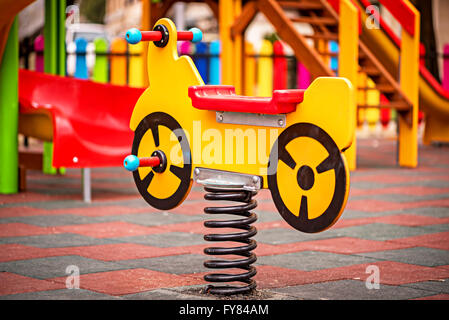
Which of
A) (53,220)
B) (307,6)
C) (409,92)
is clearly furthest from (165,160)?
(307,6)

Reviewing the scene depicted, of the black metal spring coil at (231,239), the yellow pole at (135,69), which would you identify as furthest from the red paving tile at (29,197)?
the yellow pole at (135,69)

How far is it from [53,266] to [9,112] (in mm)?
3393

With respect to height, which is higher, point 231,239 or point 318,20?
point 318,20

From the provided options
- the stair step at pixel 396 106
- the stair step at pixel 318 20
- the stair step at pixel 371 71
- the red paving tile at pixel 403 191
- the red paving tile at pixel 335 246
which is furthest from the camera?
the stair step at pixel 318 20

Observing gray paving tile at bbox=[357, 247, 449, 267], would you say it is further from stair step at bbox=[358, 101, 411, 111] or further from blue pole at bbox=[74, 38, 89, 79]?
blue pole at bbox=[74, 38, 89, 79]

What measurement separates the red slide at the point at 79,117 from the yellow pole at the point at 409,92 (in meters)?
4.01

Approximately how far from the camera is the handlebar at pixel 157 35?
3.72m

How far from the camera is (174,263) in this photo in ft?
14.7

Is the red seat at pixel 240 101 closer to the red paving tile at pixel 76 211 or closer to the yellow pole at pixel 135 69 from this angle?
the red paving tile at pixel 76 211

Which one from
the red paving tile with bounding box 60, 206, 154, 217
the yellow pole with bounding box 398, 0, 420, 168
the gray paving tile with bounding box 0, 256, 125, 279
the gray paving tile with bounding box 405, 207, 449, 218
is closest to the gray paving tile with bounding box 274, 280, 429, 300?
the gray paving tile with bounding box 0, 256, 125, 279

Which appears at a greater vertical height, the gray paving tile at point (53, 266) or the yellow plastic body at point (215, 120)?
the yellow plastic body at point (215, 120)

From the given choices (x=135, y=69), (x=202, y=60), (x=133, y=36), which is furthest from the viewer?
(x=202, y=60)

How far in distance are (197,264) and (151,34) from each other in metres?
1.37

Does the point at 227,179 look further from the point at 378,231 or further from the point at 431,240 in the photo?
the point at 378,231
